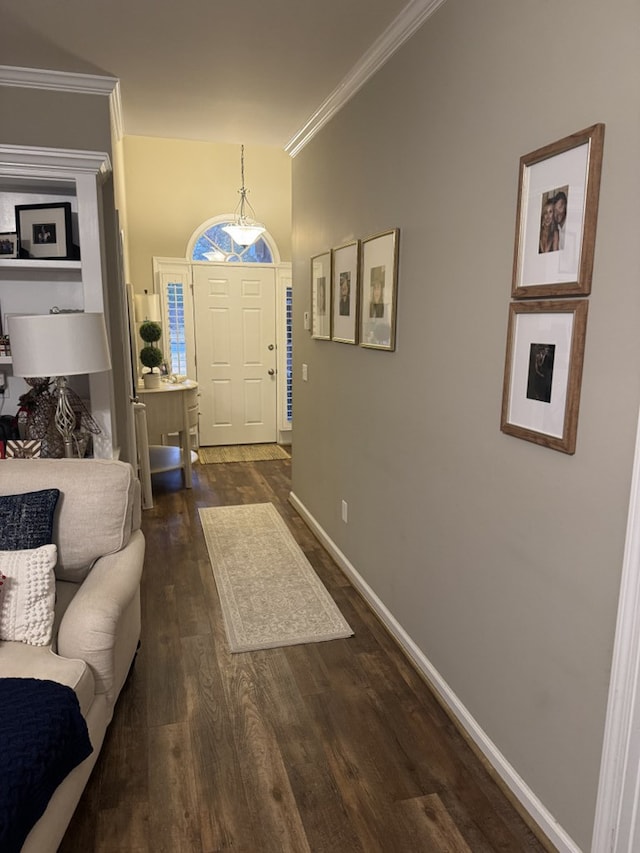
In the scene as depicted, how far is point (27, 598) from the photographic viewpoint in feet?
5.94

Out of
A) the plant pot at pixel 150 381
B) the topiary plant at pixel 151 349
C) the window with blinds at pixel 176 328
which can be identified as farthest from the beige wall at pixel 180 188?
the plant pot at pixel 150 381

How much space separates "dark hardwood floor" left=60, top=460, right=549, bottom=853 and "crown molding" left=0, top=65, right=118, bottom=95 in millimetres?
2707

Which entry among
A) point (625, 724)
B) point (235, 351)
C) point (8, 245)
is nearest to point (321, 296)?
point (8, 245)

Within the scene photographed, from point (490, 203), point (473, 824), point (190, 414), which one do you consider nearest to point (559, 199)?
point (490, 203)

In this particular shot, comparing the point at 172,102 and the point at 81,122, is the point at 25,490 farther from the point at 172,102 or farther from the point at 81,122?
the point at 172,102

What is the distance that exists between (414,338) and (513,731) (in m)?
1.46

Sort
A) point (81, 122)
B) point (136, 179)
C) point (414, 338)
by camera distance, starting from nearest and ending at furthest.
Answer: point (414, 338), point (81, 122), point (136, 179)

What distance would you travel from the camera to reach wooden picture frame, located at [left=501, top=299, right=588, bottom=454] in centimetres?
150

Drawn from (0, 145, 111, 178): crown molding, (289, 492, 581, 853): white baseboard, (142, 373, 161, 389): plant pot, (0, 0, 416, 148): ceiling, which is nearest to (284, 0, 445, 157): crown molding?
(0, 0, 416, 148): ceiling

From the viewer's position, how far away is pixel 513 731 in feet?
6.00

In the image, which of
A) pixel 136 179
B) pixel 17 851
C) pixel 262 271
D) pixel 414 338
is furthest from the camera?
pixel 262 271

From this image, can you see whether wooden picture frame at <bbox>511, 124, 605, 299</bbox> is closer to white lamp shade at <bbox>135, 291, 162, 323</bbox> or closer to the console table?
the console table

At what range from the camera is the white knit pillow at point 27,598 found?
1.79 m

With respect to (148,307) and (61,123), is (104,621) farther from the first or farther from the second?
(148,307)
